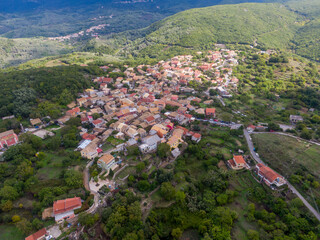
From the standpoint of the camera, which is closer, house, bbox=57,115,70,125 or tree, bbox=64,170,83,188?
tree, bbox=64,170,83,188

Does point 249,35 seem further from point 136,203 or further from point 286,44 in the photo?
point 136,203

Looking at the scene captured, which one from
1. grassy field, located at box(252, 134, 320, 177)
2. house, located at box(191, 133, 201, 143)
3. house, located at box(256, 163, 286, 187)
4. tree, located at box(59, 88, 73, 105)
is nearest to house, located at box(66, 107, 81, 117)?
tree, located at box(59, 88, 73, 105)

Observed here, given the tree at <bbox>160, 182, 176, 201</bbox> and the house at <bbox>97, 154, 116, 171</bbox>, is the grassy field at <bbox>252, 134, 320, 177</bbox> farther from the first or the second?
the house at <bbox>97, 154, 116, 171</bbox>

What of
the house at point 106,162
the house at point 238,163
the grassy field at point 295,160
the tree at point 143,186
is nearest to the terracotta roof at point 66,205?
the house at point 106,162

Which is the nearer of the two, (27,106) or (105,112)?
(27,106)

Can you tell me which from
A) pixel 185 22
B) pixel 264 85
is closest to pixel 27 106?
pixel 264 85
